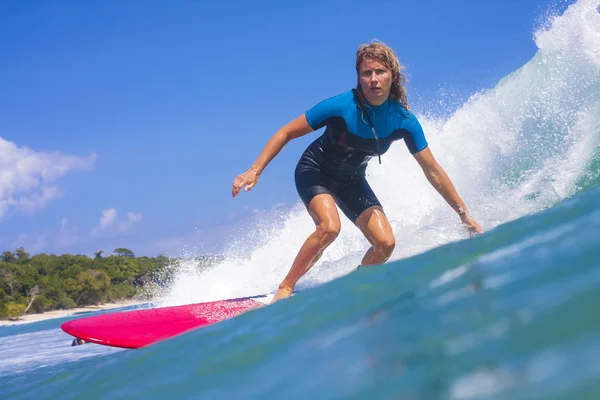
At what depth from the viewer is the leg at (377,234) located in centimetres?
425

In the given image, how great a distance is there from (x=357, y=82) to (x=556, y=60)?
9698 mm

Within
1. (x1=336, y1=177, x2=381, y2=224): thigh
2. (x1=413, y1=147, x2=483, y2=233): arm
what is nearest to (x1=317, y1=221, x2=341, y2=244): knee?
(x1=336, y1=177, x2=381, y2=224): thigh

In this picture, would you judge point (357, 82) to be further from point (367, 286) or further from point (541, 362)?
→ point (541, 362)

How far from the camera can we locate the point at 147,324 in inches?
177

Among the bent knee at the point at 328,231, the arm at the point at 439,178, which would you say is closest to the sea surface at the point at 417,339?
the bent knee at the point at 328,231

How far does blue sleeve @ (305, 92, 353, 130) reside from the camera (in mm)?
4191

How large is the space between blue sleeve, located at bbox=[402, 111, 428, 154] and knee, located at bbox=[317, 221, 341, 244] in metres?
0.84

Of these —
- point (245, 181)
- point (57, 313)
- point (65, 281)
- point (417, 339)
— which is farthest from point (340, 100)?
point (65, 281)

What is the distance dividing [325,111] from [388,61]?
0.55 meters

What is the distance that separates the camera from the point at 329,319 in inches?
97.7

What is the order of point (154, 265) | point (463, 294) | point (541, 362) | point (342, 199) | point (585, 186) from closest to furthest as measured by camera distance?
point (541, 362)
point (463, 294)
point (342, 199)
point (585, 186)
point (154, 265)

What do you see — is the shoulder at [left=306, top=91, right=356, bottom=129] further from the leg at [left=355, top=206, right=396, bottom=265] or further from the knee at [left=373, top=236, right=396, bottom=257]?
the knee at [left=373, top=236, right=396, bottom=257]

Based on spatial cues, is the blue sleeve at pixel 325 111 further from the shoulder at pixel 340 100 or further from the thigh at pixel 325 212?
the thigh at pixel 325 212

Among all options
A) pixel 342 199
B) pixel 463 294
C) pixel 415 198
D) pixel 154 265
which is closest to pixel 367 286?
pixel 463 294
